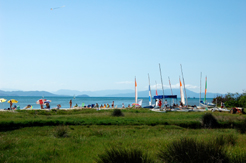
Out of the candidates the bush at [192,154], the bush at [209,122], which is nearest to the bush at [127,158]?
the bush at [192,154]

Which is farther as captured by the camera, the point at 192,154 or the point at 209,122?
the point at 209,122

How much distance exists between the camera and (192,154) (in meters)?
7.17

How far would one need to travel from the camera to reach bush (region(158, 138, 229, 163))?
696cm

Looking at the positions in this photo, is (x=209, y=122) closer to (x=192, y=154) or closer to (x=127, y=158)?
(x=192, y=154)

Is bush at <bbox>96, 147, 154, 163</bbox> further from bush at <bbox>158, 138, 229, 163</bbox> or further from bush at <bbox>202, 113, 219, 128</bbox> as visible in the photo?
bush at <bbox>202, 113, 219, 128</bbox>

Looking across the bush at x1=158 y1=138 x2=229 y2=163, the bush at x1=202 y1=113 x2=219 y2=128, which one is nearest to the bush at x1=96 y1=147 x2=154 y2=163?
the bush at x1=158 y1=138 x2=229 y2=163

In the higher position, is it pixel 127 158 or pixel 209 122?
pixel 127 158

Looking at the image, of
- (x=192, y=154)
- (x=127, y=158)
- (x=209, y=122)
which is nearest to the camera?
(x=127, y=158)

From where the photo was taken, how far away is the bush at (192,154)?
696 centimetres

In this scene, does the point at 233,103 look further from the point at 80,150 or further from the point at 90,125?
the point at 80,150

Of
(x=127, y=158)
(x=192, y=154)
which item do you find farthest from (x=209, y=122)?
(x=127, y=158)

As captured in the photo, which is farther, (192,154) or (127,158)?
(192,154)

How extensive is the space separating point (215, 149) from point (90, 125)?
47.0 ft

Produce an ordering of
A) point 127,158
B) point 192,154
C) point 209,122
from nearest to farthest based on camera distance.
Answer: point 127,158
point 192,154
point 209,122
